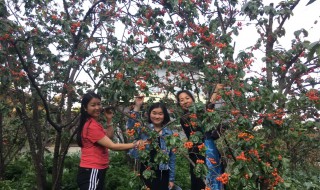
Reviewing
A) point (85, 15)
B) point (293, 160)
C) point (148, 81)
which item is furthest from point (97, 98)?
point (293, 160)

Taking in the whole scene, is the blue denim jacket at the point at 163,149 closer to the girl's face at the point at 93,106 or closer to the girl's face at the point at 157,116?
the girl's face at the point at 157,116

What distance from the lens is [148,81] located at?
390 cm

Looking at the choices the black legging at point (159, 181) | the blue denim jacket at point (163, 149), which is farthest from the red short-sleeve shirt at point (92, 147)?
the black legging at point (159, 181)

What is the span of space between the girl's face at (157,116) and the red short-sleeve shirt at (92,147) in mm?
554

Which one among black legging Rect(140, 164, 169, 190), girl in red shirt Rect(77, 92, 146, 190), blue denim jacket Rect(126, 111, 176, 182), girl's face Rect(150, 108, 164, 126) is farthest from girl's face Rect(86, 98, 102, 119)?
black legging Rect(140, 164, 169, 190)

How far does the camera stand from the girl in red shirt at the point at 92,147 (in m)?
3.35

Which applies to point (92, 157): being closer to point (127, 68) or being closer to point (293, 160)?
point (127, 68)

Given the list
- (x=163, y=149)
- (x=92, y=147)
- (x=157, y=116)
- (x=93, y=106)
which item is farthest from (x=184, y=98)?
(x=92, y=147)

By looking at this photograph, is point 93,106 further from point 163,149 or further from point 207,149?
point 207,149

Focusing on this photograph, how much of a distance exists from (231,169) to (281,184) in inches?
14.6

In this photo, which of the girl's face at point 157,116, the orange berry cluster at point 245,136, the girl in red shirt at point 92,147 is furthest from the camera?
the girl's face at point 157,116

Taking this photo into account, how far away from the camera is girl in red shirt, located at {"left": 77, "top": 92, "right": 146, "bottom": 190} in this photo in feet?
11.0

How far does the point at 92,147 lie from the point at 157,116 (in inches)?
27.3

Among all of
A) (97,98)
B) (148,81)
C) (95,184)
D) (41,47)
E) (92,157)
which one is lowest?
(95,184)
